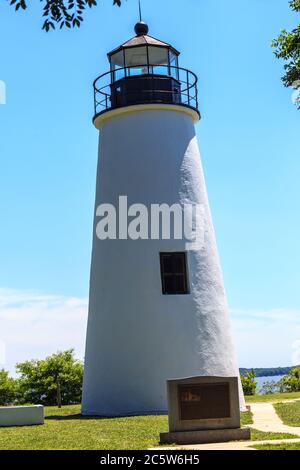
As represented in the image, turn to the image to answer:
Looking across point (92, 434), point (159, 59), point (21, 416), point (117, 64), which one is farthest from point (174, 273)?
point (117, 64)

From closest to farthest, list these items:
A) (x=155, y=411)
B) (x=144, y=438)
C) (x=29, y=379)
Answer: (x=144, y=438) < (x=155, y=411) < (x=29, y=379)

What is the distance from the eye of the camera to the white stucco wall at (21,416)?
1823cm

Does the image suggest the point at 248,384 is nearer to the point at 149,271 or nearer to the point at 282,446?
the point at 149,271

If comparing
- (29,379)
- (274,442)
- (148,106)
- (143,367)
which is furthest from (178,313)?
(29,379)

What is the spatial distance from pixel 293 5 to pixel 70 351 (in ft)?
63.7

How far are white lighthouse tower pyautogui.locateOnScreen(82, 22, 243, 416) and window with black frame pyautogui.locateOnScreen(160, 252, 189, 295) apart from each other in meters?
0.03

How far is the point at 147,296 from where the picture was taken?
20828 mm

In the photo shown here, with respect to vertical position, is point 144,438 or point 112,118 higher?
point 112,118

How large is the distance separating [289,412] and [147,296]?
5.16 meters

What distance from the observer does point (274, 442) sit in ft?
42.6

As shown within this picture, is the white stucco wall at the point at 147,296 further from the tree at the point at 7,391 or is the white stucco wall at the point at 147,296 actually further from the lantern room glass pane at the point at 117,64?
the tree at the point at 7,391

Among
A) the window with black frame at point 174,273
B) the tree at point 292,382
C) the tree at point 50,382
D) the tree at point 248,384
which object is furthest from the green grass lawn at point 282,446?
the tree at point 292,382

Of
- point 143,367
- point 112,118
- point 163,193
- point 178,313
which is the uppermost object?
point 112,118
